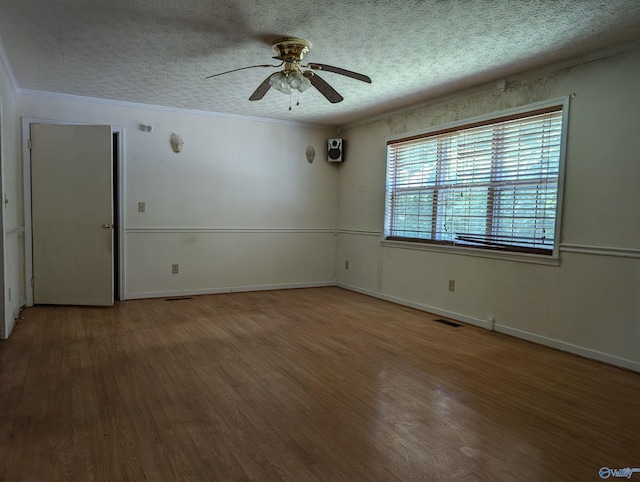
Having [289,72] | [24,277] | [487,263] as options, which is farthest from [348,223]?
[24,277]

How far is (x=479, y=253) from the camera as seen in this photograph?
3990 mm

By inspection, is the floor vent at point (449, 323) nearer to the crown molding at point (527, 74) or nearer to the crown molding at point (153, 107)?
the crown molding at point (527, 74)

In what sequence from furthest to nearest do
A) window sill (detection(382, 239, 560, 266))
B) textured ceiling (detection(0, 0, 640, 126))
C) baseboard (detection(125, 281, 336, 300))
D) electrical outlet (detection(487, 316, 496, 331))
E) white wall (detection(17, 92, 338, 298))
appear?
1. baseboard (detection(125, 281, 336, 300))
2. white wall (detection(17, 92, 338, 298))
3. electrical outlet (detection(487, 316, 496, 331))
4. window sill (detection(382, 239, 560, 266))
5. textured ceiling (detection(0, 0, 640, 126))

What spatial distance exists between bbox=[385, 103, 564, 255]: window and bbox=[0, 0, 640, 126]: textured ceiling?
517mm

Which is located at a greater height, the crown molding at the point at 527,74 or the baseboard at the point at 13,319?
the crown molding at the point at 527,74

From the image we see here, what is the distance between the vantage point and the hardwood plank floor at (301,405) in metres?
1.74

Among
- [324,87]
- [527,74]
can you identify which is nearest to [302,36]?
[324,87]

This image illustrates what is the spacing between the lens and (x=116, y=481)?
160cm

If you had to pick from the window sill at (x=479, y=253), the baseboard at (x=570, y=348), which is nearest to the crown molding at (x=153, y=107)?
the window sill at (x=479, y=253)

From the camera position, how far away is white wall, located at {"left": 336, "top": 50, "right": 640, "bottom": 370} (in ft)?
9.56

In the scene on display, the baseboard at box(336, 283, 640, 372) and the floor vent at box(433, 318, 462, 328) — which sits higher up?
the baseboard at box(336, 283, 640, 372)

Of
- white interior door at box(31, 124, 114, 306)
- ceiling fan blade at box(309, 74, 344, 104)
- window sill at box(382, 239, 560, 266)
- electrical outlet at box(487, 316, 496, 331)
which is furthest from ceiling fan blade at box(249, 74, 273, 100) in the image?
electrical outlet at box(487, 316, 496, 331)

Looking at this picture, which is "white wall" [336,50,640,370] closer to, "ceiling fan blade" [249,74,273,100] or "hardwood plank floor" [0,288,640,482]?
"hardwood plank floor" [0,288,640,482]

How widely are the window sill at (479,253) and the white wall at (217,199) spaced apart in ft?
4.64
